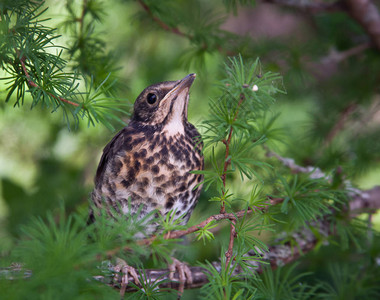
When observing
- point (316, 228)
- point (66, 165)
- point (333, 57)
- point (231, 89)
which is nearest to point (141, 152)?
point (231, 89)

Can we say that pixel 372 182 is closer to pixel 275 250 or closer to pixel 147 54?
pixel 275 250

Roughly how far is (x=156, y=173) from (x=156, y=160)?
0.10 feet

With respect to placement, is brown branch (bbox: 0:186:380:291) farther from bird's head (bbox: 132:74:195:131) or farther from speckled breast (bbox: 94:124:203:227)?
bird's head (bbox: 132:74:195:131)

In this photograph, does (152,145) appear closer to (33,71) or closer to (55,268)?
(33,71)

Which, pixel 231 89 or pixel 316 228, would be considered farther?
pixel 316 228

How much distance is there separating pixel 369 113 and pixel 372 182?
0.48 metres

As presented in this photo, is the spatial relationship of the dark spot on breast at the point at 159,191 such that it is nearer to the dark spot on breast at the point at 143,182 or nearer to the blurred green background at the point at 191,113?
the dark spot on breast at the point at 143,182

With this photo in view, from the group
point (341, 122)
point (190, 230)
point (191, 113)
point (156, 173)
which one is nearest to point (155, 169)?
point (156, 173)

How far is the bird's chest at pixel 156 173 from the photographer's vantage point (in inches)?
37.4

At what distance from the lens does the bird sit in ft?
3.13

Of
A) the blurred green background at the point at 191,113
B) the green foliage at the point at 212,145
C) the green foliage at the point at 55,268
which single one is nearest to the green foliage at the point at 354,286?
the green foliage at the point at 212,145

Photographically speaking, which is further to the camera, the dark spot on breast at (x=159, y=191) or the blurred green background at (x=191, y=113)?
the blurred green background at (x=191, y=113)

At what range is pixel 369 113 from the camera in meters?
1.52

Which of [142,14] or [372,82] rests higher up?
[142,14]
